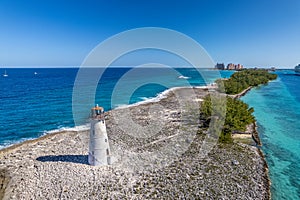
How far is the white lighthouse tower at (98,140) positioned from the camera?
512 inches

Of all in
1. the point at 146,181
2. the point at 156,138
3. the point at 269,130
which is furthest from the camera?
the point at 269,130

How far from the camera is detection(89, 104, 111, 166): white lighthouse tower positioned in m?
13.0

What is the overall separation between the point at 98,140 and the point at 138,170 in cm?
369

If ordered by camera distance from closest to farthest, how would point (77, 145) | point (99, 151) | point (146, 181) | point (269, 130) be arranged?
point (146, 181) < point (99, 151) < point (77, 145) < point (269, 130)

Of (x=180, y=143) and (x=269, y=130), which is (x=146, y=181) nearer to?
(x=180, y=143)

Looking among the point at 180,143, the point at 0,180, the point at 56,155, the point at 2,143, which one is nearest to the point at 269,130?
the point at 180,143

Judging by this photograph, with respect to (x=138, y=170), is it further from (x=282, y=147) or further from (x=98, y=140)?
(x=282, y=147)

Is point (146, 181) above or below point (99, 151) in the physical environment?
below

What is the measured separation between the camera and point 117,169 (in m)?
13.8

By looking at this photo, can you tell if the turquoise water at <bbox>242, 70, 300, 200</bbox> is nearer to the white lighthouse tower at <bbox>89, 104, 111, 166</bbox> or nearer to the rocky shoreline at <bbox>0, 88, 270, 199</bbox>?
the rocky shoreline at <bbox>0, 88, 270, 199</bbox>

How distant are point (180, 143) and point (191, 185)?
673cm

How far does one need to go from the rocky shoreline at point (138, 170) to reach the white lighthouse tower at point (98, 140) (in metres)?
0.61

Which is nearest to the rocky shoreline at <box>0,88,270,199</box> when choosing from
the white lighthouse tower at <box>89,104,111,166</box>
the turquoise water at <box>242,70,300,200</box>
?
the white lighthouse tower at <box>89,104,111,166</box>

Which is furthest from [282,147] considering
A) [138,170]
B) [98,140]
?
[98,140]
